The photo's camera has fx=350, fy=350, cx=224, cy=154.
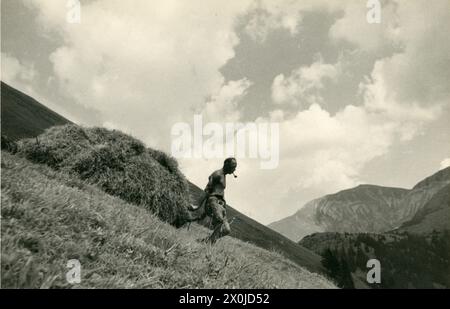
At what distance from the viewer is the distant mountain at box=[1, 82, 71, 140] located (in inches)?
1304

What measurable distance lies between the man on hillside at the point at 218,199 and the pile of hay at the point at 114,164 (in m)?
2.40

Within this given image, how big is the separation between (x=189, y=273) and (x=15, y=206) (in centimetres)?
236

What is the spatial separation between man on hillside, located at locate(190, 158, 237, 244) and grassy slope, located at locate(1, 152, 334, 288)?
258cm

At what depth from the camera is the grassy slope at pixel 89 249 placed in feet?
11.2

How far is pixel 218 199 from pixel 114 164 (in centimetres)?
413

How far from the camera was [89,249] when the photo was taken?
13.8 feet

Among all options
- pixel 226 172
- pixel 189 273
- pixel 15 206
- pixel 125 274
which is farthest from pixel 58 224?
pixel 226 172

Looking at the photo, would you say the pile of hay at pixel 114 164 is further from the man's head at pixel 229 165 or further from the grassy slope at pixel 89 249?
the grassy slope at pixel 89 249


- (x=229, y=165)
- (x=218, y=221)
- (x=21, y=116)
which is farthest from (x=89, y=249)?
(x=21, y=116)

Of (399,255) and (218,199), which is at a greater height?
(218,199)

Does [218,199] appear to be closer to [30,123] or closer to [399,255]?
[30,123]

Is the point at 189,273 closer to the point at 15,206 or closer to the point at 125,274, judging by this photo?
the point at 125,274

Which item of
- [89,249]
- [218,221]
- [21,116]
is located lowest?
[89,249]
